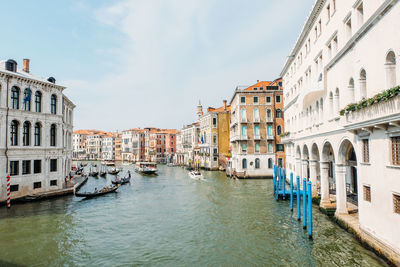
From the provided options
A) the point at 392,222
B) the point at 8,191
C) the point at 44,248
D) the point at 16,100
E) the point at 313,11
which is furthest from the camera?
the point at 16,100

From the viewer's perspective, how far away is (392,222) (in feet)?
24.9

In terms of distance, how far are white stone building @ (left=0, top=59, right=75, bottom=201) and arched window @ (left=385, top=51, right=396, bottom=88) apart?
1961cm

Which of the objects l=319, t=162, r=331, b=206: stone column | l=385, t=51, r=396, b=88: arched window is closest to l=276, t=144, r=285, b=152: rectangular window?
l=319, t=162, r=331, b=206: stone column

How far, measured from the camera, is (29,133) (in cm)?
1861

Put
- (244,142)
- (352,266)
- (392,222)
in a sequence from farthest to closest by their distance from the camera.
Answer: (244,142) < (352,266) < (392,222)

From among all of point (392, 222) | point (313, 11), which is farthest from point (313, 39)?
point (392, 222)

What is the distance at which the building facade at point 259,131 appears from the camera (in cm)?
3184

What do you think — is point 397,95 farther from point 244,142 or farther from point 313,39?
point 244,142

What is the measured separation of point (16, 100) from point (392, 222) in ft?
68.0

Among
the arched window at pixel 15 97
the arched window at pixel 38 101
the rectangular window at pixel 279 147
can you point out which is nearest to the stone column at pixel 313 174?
the rectangular window at pixel 279 147

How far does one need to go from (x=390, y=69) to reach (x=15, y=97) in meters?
20.2

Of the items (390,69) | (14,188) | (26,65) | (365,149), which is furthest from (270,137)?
(26,65)

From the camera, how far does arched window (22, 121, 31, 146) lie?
719 inches

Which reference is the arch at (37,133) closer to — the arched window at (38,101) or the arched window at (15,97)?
the arched window at (38,101)
